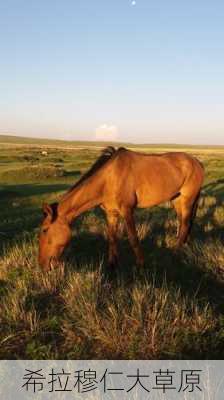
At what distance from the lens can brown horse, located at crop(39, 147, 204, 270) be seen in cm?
719

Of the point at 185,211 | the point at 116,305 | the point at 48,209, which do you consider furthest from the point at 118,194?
the point at 116,305

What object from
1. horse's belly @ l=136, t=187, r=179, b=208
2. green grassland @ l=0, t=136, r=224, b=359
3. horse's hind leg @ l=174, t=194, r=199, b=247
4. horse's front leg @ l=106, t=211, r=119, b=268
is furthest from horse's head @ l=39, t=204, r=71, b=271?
horse's hind leg @ l=174, t=194, r=199, b=247

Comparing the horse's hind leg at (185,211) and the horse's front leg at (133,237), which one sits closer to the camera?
the horse's front leg at (133,237)

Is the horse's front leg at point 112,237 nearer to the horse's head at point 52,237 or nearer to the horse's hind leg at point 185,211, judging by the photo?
the horse's head at point 52,237

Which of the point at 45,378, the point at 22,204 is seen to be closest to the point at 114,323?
the point at 45,378

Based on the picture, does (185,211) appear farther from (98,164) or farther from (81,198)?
(81,198)

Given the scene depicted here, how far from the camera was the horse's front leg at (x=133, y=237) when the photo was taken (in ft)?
24.5

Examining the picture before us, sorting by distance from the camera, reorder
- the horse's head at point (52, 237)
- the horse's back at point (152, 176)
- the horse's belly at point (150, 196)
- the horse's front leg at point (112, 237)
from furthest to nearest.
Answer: the horse's belly at point (150, 196), the horse's back at point (152, 176), the horse's front leg at point (112, 237), the horse's head at point (52, 237)

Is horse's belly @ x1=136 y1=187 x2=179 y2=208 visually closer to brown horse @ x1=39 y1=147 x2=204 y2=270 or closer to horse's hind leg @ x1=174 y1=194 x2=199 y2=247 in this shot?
brown horse @ x1=39 y1=147 x2=204 y2=270

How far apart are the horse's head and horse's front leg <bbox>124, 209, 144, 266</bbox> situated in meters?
1.18

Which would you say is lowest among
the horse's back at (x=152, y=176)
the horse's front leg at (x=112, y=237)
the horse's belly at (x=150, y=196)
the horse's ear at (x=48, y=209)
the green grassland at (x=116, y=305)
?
the green grassland at (x=116, y=305)

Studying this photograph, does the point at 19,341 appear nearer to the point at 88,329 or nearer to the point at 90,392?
the point at 88,329

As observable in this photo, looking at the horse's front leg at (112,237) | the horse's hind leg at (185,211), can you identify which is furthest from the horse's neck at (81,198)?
the horse's hind leg at (185,211)

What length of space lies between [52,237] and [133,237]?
1558 mm
